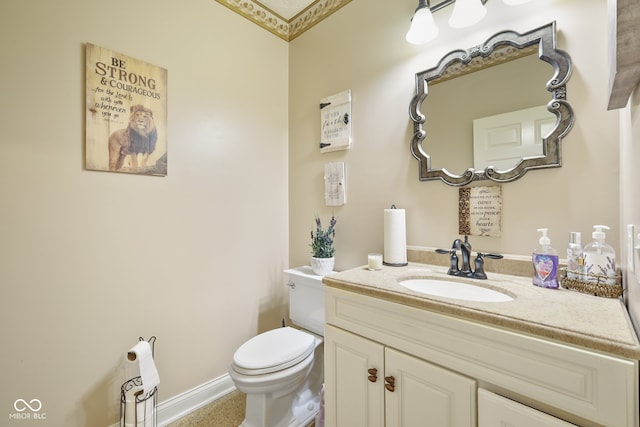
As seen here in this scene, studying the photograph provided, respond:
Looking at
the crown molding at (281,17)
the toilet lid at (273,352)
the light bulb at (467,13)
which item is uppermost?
the crown molding at (281,17)

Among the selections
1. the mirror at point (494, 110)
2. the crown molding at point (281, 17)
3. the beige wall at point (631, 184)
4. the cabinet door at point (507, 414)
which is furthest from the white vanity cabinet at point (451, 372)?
the crown molding at point (281, 17)

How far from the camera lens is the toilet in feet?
4.17

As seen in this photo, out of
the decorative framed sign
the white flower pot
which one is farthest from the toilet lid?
the decorative framed sign

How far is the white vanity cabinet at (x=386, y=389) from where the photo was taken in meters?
0.81

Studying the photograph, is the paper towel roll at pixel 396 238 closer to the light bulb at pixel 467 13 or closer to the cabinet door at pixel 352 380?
the cabinet door at pixel 352 380

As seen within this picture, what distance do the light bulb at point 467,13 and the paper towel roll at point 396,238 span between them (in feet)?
2.99

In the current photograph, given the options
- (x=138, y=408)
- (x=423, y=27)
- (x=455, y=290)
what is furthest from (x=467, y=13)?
(x=138, y=408)

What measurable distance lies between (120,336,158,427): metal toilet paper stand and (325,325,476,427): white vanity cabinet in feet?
3.00

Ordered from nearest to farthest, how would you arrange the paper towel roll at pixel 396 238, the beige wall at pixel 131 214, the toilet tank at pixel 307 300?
the beige wall at pixel 131 214, the paper towel roll at pixel 396 238, the toilet tank at pixel 307 300

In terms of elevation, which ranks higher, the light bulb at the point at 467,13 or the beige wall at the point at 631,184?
the light bulb at the point at 467,13

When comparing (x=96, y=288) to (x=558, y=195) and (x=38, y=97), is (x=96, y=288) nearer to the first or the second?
(x=38, y=97)

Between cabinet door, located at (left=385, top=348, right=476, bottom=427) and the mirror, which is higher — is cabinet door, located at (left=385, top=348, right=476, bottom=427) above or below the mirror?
below

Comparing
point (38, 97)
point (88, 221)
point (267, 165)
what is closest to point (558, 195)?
point (267, 165)

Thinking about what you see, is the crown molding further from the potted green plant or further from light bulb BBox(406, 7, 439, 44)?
the potted green plant
